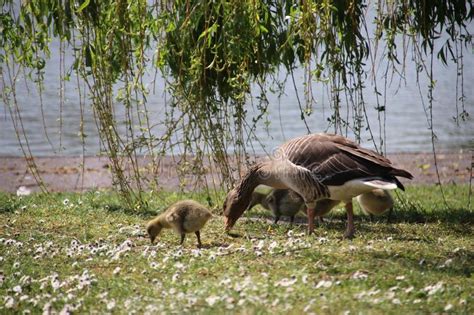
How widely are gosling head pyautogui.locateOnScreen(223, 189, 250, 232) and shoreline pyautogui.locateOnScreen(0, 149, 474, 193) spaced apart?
5.11 meters

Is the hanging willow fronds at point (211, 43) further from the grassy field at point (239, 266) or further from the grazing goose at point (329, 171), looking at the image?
the grassy field at point (239, 266)

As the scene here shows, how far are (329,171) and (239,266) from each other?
6.43 ft

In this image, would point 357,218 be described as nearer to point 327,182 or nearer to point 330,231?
point 330,231

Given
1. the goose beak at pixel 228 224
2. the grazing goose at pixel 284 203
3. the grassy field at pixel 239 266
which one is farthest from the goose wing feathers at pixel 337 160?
the grazing goose at pixel 284 203

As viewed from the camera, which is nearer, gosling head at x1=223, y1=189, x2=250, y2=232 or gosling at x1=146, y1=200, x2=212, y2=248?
gosling at x1=146, y1=200, x2=212, y2=248

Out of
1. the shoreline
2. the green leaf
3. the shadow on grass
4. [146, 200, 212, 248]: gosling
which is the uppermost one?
the green leaf

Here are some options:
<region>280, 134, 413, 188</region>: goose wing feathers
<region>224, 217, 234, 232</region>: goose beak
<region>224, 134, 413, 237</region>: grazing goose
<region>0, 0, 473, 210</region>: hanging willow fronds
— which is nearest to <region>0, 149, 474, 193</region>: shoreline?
<region>0, 0, 473, 210</region>: hanging willow fronds

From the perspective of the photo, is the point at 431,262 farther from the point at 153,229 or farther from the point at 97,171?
the point at 97,171

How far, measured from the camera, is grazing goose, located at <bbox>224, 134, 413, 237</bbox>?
30.0ft

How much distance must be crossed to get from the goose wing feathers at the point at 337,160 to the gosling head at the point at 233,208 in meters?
0.92

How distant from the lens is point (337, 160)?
30.6 ft

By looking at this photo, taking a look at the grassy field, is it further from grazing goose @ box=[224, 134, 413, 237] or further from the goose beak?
grazing goose @ box=[224, 134, 413, 237]

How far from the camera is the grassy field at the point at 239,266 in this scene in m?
6.61

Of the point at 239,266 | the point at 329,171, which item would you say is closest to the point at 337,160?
the point at 329,171
